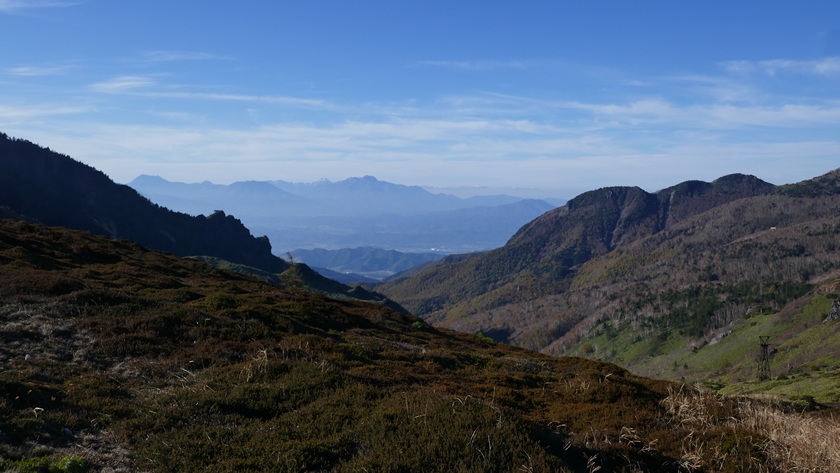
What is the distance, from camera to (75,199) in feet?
534

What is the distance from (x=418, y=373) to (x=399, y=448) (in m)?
8.49

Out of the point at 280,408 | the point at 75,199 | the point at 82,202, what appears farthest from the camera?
the point at 82,202

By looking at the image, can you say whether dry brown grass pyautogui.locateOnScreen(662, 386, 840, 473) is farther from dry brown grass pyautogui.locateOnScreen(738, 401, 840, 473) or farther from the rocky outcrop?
the rocky outcrop

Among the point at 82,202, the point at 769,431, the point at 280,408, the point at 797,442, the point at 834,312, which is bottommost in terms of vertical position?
the point at 834,312

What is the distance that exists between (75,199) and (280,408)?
20289cm

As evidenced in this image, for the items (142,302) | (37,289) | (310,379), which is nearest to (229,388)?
(310,379)

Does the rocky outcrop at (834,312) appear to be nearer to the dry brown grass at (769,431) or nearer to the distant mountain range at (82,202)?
the distant mountain range at (82,202)

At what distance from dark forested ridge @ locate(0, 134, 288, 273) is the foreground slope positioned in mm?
163463

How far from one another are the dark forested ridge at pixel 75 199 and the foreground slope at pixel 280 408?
163m

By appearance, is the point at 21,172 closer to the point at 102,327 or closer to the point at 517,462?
the point at 102,327

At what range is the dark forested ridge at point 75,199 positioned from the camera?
146375 millimetres

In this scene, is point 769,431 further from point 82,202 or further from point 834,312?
point 82,202

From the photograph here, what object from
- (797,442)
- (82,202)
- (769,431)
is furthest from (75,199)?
(797,442)

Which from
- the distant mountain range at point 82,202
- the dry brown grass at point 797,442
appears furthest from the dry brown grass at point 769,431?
the distant mountain range at point 82,202
